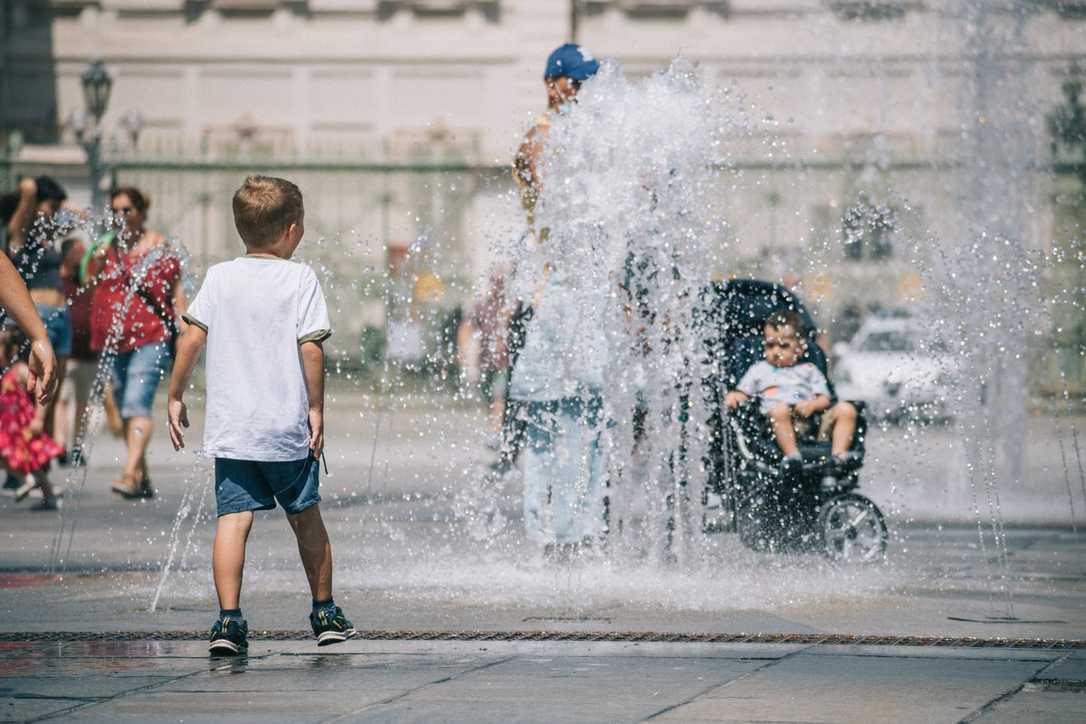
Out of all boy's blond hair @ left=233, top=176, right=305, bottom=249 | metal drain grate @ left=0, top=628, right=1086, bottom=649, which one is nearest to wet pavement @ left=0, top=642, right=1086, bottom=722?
metal drain grate @ left=0, top=628, right=1086, bottom=649

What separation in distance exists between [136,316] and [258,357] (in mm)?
5394

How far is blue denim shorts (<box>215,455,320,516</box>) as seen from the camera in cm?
625

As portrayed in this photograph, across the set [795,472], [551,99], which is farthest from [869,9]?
[551,99]

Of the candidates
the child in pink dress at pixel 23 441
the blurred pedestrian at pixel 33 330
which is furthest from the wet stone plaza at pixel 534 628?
the blurred pedestrian at pixel 33 330

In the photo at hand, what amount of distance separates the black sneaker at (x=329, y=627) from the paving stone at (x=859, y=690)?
135 cm

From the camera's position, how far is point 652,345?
27.6ft

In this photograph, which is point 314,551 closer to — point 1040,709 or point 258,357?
point 258,357

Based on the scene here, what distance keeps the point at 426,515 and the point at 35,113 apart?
109ft

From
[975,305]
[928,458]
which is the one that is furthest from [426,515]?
[928,458]

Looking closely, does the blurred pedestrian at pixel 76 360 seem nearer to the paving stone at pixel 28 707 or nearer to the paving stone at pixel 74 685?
the paving stone at pixel 74 685

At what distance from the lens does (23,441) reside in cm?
1188

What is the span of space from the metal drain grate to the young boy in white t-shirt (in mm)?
254

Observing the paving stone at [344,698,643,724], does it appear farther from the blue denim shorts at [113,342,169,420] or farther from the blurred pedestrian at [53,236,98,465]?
the blurred pedestrian at [53,236,98,465]

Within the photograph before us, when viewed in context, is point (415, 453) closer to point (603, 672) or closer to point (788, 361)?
point (788, 361)
